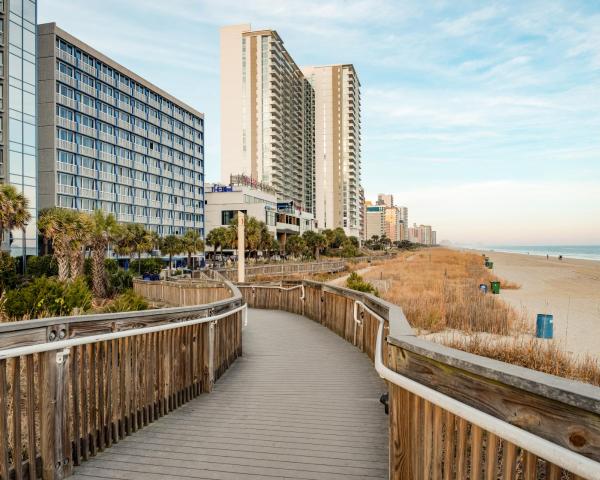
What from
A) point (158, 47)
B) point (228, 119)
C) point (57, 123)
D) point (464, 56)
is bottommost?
point (464, 56)

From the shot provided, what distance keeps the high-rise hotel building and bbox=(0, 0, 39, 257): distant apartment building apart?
7770 millimetres

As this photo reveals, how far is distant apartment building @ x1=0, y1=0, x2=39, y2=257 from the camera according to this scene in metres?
44.3

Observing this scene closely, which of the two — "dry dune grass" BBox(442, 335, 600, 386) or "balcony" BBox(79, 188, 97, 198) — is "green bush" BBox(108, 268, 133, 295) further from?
"balcony" BBox(79, 188, 97, 198)

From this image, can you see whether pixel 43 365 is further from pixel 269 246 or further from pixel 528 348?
pixel 269 246

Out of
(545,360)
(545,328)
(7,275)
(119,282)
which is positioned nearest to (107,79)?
(7,275)

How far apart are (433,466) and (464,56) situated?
21.5m

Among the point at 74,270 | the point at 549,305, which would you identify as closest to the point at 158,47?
the point at 74,270

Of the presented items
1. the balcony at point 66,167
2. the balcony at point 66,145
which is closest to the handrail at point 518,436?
the balcony at point 66,167

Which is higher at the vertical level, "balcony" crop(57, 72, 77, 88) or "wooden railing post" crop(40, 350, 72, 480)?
"balcony" crop(57, 72, 77, 88)

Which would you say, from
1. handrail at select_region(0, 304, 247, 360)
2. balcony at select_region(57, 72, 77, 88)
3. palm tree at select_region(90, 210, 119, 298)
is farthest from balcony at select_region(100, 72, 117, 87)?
handrail at select_region(0, 304, 247, 360)

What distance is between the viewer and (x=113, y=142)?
222 ft

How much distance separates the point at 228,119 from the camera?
130 m

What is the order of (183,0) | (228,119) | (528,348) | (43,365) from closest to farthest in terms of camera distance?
(43,365)
(528,348)
(183,0)
(228,119)

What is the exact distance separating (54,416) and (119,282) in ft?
106
